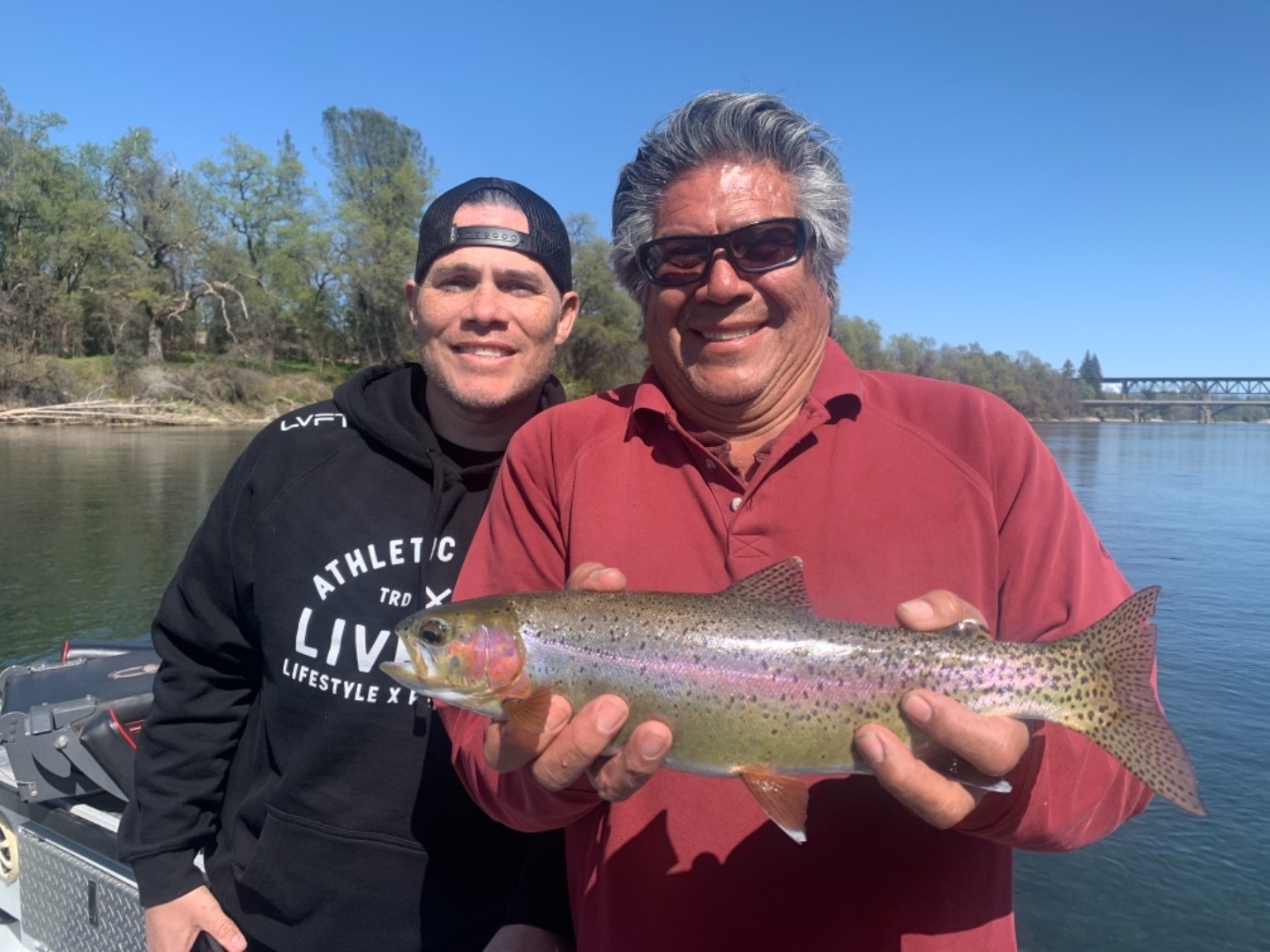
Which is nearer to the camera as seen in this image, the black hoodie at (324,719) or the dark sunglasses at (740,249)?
the dark sunglasses at (740,249)

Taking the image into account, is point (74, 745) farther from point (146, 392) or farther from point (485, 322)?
point (146, 392)

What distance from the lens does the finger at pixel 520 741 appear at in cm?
257

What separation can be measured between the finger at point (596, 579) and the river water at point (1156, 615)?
7.04 metres

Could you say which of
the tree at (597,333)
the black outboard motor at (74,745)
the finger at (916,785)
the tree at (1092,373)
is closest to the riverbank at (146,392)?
the tree at (597,333)

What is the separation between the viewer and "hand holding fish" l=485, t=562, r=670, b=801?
242 centimetres

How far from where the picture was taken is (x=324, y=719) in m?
3.62

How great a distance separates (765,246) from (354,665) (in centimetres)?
234

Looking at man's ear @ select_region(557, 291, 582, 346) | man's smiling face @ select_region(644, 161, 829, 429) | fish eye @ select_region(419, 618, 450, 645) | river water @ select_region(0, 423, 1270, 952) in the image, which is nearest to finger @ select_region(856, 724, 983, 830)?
man's smiling face @ select_region(644, 161, 829, 429)

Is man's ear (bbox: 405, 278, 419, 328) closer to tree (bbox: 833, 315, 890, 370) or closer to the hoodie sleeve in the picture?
the hoodie sleeve

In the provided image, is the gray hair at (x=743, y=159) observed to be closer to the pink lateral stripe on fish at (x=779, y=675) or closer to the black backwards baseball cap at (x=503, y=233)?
the black backwards baseball cap at (x=503, y=233)

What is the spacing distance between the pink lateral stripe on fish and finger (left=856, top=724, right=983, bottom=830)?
0.07 meters

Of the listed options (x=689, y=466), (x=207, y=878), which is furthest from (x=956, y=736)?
(x=207, y=878)

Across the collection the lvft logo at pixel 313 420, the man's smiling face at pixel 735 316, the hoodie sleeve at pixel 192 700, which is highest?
the man's smiling face at pixel 735 316

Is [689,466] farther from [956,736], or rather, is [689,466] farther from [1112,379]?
[1112,379]
